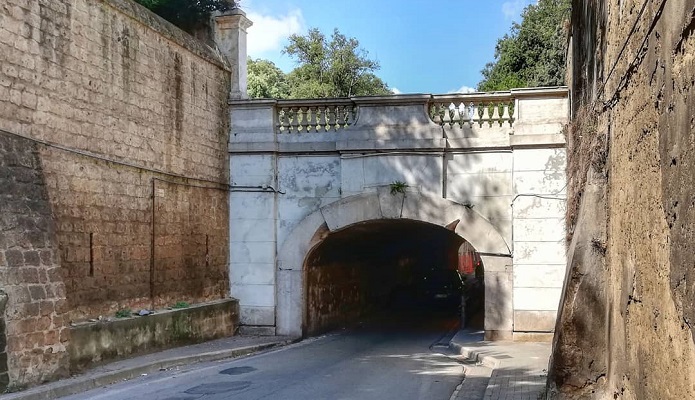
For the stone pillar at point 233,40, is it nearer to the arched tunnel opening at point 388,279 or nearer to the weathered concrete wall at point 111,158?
the weathered concrete wall at point 111,158

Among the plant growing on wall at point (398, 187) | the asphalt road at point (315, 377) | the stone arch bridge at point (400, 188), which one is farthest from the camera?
the plant growing on wall at point (398, 187)

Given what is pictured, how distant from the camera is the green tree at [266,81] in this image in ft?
121

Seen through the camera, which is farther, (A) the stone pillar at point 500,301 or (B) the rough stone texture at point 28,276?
(A) the stone pillar at point 500,301

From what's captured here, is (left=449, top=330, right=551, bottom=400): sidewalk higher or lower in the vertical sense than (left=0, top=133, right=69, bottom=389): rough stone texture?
lower

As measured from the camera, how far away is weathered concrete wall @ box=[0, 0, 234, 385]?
9109 millimetres

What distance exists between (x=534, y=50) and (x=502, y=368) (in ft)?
61.6

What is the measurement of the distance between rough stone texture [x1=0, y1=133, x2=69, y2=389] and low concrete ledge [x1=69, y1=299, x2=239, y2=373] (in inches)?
22.1

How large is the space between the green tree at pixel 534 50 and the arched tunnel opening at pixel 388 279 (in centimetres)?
654

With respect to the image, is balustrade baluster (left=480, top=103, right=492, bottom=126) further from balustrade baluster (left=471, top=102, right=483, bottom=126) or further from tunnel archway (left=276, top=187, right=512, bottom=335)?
tunnel archway (left=276, top=187, right=512, bottom=335)

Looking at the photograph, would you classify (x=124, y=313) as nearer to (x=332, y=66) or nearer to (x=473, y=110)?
(x=473, y=110)

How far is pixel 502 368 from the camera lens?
10.4 metres

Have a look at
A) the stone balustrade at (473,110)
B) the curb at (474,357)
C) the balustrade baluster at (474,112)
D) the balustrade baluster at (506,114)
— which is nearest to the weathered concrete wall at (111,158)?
the stone balustrade at (473,110)

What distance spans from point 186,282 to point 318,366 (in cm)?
352

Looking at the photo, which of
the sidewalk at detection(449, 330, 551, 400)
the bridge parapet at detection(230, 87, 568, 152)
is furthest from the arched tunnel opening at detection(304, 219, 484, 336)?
the sidewalk at detection(449, 330, 551, 400)
